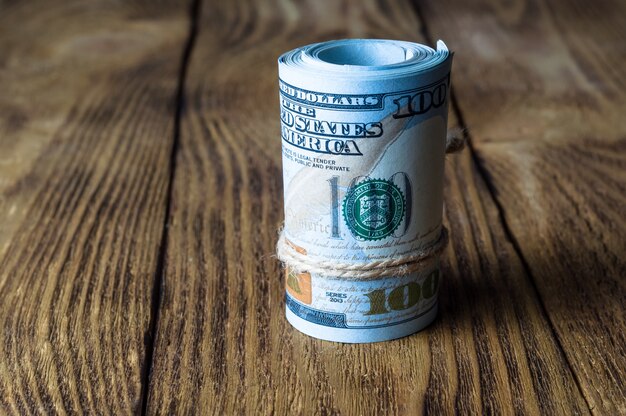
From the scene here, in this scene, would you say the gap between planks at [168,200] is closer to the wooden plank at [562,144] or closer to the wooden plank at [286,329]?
the wooden plank at [286,329]

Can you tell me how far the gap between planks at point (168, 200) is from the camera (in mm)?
745

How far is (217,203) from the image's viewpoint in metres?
1.07

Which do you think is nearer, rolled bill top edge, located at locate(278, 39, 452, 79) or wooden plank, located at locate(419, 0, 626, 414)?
rolled bill top edge, located at locate(278, 39, 452, 79)

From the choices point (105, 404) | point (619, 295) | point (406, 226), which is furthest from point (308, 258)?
point (619, 295)

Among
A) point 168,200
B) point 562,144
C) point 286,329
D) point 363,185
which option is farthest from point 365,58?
point 562,144

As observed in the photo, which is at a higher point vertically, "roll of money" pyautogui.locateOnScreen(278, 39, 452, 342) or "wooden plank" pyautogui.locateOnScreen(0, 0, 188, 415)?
"roll of money" pyautogui.locateOnScreen(278, 39, 452, 342)

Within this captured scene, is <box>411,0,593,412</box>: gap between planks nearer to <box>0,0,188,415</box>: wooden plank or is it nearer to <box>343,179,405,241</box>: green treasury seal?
<box>343,179,405,241</box>: green treasury seal

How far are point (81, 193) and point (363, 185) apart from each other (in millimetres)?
490

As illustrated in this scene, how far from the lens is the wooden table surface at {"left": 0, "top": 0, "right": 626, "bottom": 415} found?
0.73m

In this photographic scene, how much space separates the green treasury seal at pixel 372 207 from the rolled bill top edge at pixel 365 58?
0.09m

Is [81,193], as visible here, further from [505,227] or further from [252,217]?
[505,227]

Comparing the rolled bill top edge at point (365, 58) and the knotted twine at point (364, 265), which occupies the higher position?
the rolled bill top edge at point (365, 58)

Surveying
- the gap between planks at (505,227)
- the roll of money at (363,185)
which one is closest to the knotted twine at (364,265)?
the roll of money at (363,185)

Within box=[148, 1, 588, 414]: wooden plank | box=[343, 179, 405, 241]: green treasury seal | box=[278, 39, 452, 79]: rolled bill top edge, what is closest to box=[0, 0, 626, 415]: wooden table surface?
box=[148, 1, 588, 414]: wooden plank
